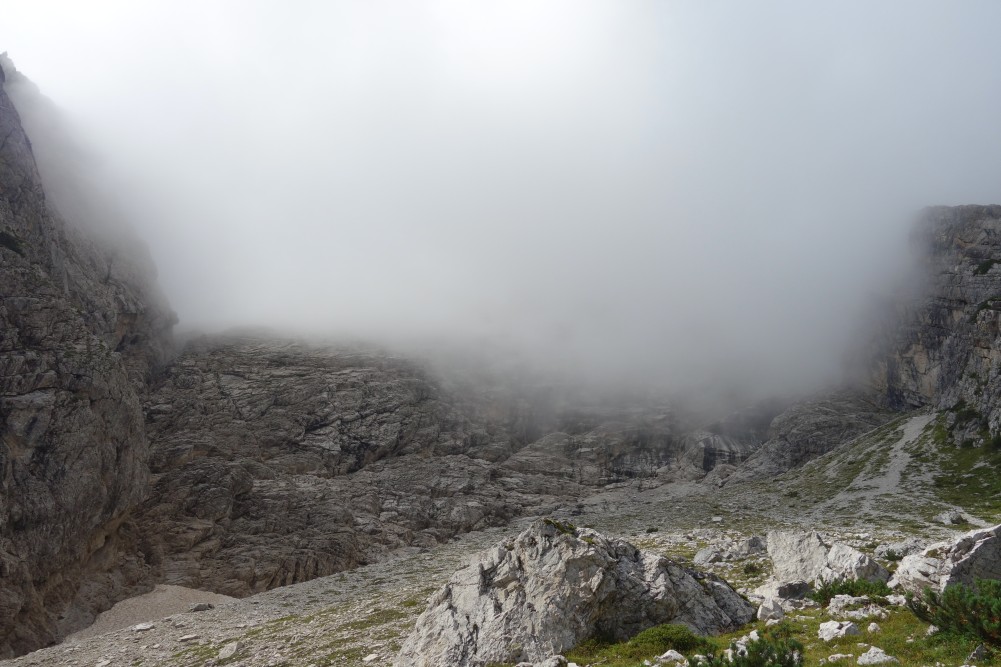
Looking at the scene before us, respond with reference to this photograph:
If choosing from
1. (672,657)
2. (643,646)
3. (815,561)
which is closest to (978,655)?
(672,657)

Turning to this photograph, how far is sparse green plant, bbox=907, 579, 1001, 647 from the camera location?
15.4 m

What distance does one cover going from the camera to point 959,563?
20469mm

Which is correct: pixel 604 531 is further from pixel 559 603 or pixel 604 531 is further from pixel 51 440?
pixel 51 440

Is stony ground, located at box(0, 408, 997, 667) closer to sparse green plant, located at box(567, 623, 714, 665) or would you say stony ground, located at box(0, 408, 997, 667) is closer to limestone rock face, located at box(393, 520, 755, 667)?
sparse green plant, located at box(567, 623, 714, 665)

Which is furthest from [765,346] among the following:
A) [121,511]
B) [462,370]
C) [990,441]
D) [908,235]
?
[121,511]

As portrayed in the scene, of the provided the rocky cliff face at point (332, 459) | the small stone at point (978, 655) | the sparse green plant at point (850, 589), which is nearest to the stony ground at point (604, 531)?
the sparse green plant at point (850, 589)

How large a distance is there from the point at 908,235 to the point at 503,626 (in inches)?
7660

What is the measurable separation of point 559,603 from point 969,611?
16831 millimetres

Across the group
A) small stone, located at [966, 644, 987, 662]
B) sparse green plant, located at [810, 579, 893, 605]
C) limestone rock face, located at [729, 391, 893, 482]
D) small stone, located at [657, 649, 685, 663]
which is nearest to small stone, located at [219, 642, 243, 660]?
small stone, located at [657, 649, 685, 663]

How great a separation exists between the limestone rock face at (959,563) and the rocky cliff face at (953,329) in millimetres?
117675

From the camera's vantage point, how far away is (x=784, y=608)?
26.5 meters

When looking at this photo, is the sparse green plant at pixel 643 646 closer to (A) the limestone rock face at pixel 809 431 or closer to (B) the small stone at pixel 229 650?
(B) the small stone at pixel 229 650

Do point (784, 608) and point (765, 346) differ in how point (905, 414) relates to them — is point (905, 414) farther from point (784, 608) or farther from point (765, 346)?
point (784, 608)

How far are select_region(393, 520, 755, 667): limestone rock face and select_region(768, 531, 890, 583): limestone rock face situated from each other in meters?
4.68
